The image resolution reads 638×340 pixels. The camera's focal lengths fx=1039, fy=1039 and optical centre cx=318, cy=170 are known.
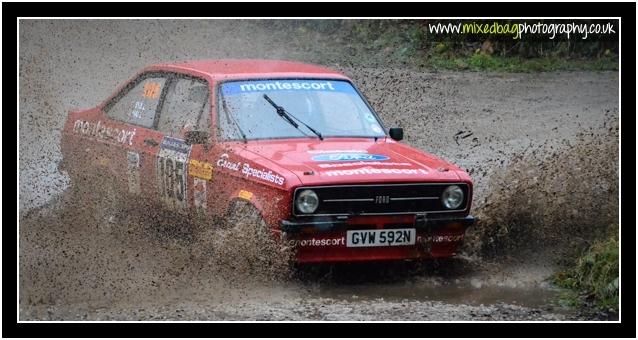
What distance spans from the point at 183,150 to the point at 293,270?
4.94 feet

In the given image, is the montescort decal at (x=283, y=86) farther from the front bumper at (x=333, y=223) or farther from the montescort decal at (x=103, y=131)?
the front bumper at (x=333, y=223)

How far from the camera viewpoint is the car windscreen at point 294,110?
336 inches

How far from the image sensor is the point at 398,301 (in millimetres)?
7488

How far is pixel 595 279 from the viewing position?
7734 mm

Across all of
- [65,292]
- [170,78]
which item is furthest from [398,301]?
[170,78]

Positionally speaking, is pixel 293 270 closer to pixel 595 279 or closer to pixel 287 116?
pixel 287 116

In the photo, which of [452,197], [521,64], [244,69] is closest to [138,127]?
[244,69]

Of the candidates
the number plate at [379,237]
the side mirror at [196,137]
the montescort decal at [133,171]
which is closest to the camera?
the number plate at [379,237]

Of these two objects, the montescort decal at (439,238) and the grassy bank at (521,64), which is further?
the grassy bank at (521,64)

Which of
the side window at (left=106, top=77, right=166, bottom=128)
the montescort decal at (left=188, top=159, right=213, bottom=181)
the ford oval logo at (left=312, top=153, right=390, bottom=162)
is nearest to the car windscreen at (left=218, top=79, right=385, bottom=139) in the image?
the montescort decal at (left=188, top=159, right=213, bottom=181)

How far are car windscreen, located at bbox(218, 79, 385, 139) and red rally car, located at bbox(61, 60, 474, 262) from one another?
1 cm

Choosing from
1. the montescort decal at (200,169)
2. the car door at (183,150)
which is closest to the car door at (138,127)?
the car door at (183,150)

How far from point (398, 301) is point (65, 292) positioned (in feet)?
7.78

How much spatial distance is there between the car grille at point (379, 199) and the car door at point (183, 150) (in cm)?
113
